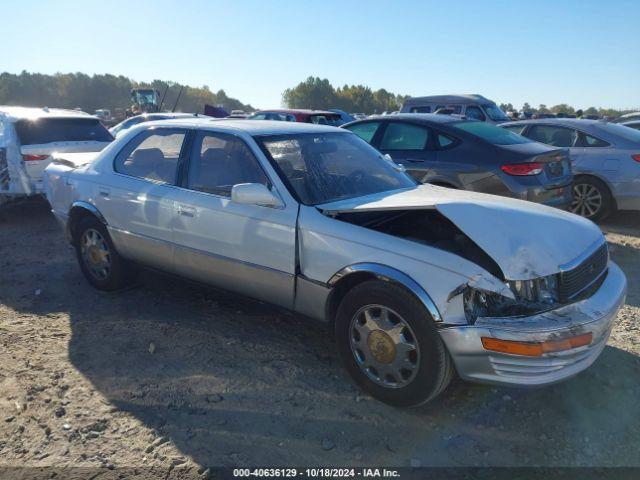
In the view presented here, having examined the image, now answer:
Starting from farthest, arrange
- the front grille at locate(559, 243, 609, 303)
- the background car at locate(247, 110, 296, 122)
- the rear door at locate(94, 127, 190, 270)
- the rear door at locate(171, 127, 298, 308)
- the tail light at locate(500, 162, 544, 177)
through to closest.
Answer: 1. the background car at locate(247, 110, 296, 122)
2. the tail light at locate(500, 162, 544, 177)
3. the rear door at locate(94, 127, 190, 270)
4. the rear door at locate(171, 127, 298, 308)
5. the front grille at locate(559, 243, 609, 303)

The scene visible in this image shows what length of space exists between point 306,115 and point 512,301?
37.7 ft

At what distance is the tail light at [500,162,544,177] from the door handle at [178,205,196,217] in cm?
373

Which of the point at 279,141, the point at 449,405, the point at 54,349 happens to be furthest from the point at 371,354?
the point at 54,349

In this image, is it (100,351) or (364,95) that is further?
(364,95)

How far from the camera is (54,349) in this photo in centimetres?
386

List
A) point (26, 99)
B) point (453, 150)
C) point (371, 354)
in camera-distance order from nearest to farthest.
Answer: point (371, 354)
point (453, 150)
point (26, 99)

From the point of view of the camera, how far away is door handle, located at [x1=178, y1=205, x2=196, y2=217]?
12.7ft

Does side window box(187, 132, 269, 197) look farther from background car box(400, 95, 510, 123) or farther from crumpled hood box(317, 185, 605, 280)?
background car box(400, 95, 510, 123)

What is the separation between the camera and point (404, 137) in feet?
22.4

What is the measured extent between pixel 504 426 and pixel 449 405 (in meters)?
0.33

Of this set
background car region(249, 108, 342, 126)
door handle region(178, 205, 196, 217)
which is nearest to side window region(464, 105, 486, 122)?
background car region(249, 108, 342, 126)

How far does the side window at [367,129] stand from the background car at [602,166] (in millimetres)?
2864

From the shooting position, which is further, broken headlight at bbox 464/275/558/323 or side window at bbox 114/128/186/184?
side window at bbox 114/128/186/184

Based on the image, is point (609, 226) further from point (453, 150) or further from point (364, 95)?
point (364, 95)
